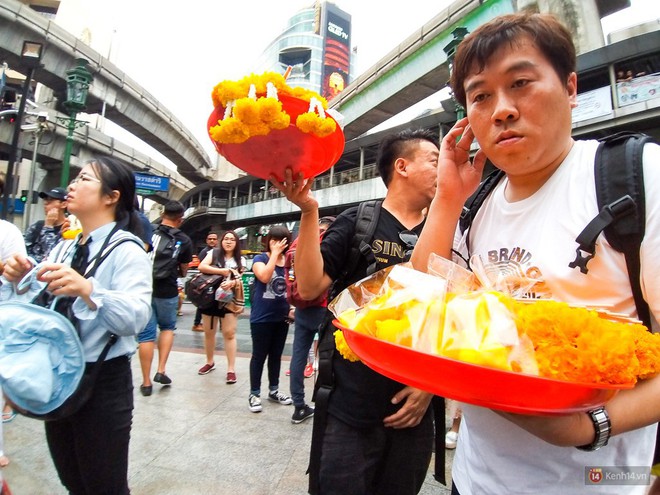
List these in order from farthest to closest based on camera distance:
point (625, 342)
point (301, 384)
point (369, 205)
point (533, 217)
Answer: point (301, 384) < point (369, 205) < point (533, 217) < point (625, 342)

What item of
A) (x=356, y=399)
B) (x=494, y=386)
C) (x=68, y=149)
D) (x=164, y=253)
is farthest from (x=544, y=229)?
(x=68, y=149)

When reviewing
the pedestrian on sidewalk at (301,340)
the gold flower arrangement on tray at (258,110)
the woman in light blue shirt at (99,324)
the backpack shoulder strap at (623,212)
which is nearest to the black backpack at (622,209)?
the backpack shoulder strap at (623,212)

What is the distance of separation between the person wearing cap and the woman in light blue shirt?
2789mm

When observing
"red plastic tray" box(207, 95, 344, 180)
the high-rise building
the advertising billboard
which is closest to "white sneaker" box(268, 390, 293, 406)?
"red plastic tray" box(207, 95, 344, 180)

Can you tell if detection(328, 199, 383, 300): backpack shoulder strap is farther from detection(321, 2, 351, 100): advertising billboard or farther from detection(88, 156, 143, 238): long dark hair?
detection(321, 2, 351, 100): advertising billboard

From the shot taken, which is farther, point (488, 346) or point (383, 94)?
point (383, 94)

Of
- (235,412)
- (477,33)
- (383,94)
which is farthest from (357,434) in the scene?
(383,94)

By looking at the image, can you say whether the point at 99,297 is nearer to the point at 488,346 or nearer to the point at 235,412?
the point at 488,346

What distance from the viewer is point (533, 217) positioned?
3.26 ft

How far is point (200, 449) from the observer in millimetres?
2928

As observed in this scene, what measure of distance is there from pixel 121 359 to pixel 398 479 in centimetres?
149

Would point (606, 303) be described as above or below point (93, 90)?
below

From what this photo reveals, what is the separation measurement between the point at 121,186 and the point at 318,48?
80624 mm

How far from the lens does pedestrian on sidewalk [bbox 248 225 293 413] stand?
3.75 m
